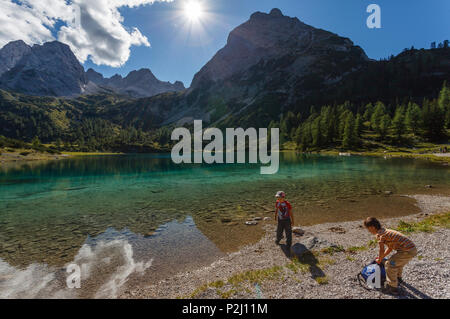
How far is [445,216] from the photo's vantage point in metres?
20.2

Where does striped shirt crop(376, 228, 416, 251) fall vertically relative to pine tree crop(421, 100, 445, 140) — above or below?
below

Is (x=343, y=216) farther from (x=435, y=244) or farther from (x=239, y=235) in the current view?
(x=239, y=235)

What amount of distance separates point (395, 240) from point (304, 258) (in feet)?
18.9

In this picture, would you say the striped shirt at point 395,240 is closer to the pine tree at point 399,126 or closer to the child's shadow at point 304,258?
the child's shadow at point 304,258

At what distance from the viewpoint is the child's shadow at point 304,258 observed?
38.1ft

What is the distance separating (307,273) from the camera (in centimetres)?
1152

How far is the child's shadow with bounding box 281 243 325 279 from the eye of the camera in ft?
38.1

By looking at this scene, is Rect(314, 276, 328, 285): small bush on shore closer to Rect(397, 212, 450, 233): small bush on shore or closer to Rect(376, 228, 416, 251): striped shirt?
Rect(376, 228, 416, 251): striped shirt

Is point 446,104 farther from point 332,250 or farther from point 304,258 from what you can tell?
point 304,258

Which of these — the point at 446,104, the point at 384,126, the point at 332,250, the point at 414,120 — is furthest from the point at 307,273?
the point at 446,104

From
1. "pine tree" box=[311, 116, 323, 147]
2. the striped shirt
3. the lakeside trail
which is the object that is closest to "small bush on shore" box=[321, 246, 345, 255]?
the lakeside trail

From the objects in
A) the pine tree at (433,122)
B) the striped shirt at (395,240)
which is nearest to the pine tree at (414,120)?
the pine tree at (433,122)
